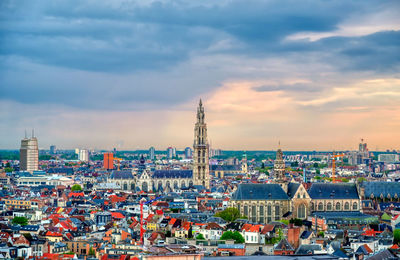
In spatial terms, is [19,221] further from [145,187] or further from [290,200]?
[145,187]

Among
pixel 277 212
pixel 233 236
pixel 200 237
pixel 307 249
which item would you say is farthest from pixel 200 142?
pixel 307 249

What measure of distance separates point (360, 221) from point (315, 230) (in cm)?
950

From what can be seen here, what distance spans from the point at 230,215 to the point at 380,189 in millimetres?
34273

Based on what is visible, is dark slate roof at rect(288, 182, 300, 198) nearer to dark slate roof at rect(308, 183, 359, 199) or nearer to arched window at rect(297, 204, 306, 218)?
arched window at rect(297, 204, 306, 218)

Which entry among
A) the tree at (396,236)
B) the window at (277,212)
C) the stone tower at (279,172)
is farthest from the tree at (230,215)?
the tree at (396,236)

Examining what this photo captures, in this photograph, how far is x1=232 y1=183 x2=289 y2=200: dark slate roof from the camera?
369 ft

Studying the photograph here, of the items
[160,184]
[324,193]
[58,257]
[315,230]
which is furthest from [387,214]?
[160,184]

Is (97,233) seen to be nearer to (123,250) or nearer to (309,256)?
(123,250)

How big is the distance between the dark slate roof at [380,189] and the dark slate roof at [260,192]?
21867 millimetres

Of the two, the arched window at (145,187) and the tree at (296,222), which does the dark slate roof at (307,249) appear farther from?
the arched window at (145,187)

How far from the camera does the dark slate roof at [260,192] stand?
112 meters

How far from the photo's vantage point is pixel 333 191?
11706 cm

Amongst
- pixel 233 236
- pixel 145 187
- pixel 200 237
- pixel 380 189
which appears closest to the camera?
pixel 233 236

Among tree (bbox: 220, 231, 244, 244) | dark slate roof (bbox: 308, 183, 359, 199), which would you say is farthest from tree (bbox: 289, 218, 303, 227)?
tree (bbox: 220, 231, 244, 244)
